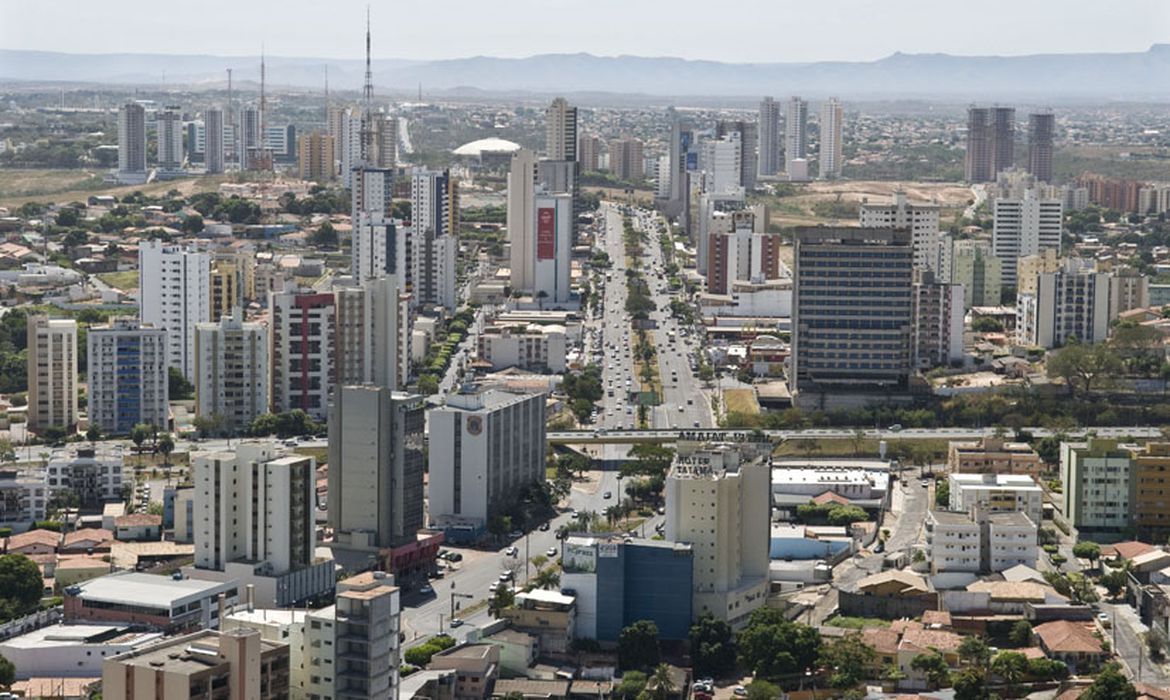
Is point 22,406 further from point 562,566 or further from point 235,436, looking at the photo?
point 562,566

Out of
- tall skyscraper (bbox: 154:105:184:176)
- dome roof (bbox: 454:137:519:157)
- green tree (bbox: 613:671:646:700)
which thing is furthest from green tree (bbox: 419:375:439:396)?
dome roof (bbox: 454:137:519:157)

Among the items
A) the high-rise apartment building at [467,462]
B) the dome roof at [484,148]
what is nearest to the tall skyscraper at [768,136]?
the dome roof at [484,148]

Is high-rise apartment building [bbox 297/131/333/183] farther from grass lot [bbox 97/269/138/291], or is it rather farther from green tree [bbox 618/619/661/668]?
green tree [bbox 618/619/661/668]

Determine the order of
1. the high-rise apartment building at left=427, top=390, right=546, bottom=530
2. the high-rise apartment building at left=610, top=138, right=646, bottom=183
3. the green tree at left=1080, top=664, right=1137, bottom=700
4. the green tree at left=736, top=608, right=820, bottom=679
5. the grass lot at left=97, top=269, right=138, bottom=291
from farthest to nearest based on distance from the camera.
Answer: the high-rise apartment building at left=610, top=138, right=646, bottom=183, the grass lot at left=97, top=269, right=138, bottom=291, the high-rise apartment building at left=427, top=390, right=546, bottom=530, the green tree at left=736, top=608, right=820, bottom=679, the green tree at left=1080, top=664, right=1137, bottom=700

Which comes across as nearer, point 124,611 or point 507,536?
point 124,611

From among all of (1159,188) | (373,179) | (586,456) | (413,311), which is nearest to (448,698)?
(586,456)

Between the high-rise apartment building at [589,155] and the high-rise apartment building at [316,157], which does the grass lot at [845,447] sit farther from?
the high-rise apartment building at [589,155]

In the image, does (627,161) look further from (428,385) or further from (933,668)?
(933,668)

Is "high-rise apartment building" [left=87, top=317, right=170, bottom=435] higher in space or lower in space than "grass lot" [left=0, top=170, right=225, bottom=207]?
lower
